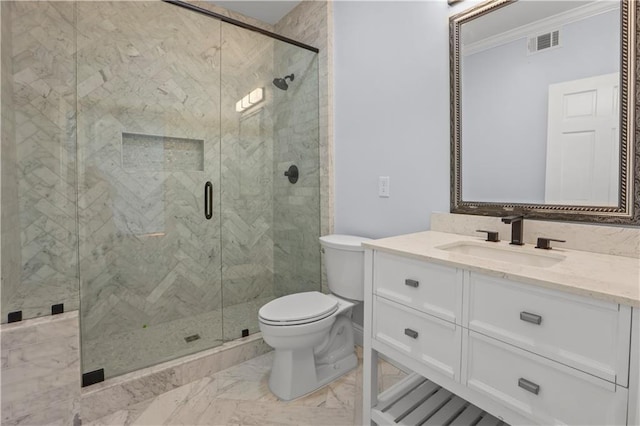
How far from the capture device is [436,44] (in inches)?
66.6

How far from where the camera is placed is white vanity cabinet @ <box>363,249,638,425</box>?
0.77m

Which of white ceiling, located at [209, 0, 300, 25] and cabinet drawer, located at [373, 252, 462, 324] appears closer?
cabinet drawer, located at [373, 252, 462, 324]

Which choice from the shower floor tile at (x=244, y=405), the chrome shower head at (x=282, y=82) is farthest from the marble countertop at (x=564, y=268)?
the chrome shower head at (x=282, y=82)

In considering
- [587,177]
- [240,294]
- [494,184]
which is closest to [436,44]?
[494,184]

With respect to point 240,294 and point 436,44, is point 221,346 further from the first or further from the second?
point 436,44

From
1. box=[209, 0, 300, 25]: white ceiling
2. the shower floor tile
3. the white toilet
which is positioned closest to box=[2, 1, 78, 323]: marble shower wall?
the shower floor tile

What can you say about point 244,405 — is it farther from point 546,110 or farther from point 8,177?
point 546,110

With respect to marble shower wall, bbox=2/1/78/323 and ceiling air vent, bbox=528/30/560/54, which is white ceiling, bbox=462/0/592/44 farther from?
marble shower wall, bbox=2/1/78/323

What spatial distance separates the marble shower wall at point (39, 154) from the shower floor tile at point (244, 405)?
675mm

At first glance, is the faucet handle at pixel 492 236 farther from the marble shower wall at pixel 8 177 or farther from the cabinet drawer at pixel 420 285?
the marble shower wall at pixel 8 177

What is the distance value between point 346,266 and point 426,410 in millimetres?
815

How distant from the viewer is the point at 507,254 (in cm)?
131

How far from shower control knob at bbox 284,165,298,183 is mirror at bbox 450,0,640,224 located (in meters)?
1.25

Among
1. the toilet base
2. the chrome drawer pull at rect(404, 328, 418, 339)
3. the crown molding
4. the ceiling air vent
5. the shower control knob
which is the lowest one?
the toilet base
